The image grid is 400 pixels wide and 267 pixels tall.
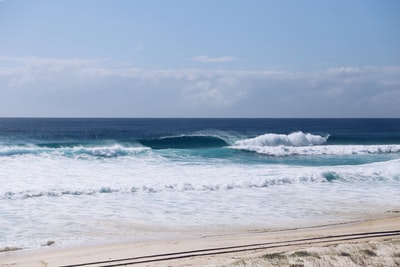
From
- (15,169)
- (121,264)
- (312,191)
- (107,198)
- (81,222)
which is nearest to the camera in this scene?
(121,264)

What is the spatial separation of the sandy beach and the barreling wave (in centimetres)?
2470

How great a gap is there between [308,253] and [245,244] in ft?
4.81

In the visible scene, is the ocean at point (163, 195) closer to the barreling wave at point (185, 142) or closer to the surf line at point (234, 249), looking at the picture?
the surf line at point (234, 249)

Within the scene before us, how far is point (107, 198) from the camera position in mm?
13961

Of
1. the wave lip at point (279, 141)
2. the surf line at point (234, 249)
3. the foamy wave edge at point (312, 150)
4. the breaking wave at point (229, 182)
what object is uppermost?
the wave lip at point (279, 141)

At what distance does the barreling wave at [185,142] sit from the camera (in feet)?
115

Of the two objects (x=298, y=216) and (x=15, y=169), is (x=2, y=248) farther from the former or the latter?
(x=15, y=169)

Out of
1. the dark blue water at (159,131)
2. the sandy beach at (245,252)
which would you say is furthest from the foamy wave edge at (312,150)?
the sandy beach at (245,252)

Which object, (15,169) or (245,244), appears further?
(15,169)

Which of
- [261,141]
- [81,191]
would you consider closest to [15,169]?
[81,191]

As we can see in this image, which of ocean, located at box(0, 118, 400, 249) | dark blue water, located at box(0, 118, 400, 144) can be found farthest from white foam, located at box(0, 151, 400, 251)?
dark blue water, located at box(0, 118, 400, 144)

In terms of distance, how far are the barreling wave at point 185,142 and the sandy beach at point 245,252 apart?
2470cm

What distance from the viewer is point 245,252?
8438mm

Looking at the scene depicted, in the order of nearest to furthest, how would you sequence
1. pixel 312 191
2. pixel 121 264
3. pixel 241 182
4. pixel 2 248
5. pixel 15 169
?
pixel 121 264 → pixel 2 248 → pixel 312 191 → pixel 241 182 → pixel 15 169
